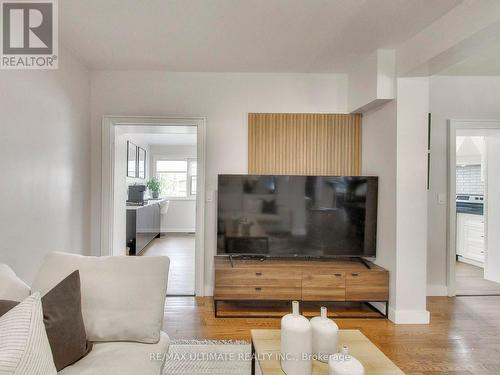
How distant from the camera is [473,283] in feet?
13.3

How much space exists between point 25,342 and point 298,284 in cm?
233

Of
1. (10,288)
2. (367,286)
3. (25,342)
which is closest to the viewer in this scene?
(25,342)

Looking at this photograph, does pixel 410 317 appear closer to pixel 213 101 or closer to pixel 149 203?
pixel 213 101

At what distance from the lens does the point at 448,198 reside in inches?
139

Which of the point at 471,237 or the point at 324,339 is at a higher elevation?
the point at 324,339

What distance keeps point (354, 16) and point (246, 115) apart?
1.50m

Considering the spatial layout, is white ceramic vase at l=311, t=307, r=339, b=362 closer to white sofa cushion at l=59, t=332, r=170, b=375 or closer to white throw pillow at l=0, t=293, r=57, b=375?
white sofa cushion at l=59, t=332, r=170, b=375

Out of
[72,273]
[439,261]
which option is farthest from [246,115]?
[439,261]

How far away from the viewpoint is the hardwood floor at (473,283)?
370 centimetres

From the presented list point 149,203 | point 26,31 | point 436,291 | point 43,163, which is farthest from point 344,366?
point 149,203

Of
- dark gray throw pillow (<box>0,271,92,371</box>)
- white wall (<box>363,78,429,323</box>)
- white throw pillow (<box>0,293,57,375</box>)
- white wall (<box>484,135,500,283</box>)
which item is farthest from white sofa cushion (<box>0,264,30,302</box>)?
white wall (<box>484,135,500,283</box>)

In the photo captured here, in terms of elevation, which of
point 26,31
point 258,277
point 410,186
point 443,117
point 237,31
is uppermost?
point 237,31

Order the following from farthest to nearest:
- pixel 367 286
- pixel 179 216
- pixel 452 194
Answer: pixel 179 216 < pixel 452 194 < pixel 367 286

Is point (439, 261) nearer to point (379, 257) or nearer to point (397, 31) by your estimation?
point (379, 257)
